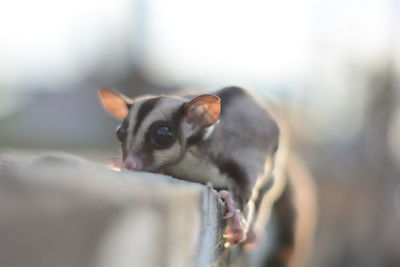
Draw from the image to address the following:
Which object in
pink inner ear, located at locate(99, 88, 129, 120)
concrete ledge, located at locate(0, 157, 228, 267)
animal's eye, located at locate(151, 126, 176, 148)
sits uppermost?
concrete ledge, located at locate(0, 157, 228, 267)

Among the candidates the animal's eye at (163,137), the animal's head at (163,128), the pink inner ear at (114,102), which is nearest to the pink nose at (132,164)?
the animal's head at (163,128)

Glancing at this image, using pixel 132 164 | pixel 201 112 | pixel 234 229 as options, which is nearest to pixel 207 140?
pixel 201 112

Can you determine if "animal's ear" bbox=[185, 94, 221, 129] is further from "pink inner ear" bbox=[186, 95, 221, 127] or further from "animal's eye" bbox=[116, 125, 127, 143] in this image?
"animal's eye" bbox=[116, 125, 127, 143]

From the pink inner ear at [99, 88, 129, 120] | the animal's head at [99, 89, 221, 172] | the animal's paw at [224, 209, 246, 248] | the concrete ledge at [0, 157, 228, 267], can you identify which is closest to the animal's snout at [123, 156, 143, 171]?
the animal's head at [99, 89, 221, 172]

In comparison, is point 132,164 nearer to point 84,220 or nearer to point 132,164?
point 132,164

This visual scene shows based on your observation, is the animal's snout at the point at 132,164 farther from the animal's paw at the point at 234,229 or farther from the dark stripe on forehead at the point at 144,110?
the animal's paw at the point at 234,229

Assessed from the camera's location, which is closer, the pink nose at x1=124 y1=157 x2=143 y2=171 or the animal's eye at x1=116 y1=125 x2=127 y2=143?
the pink nose at x1=124 y1=157 x2=143 y2=171
